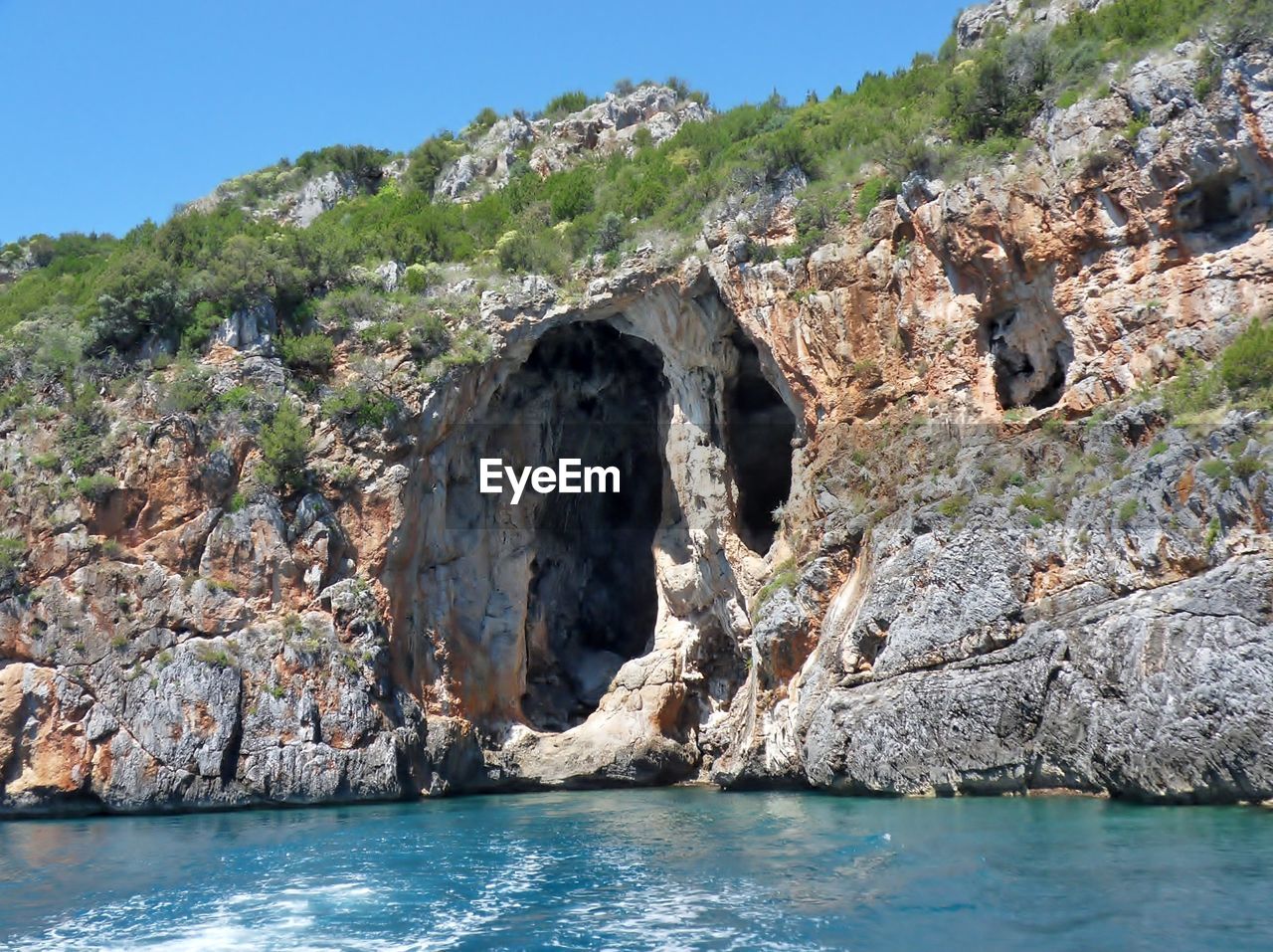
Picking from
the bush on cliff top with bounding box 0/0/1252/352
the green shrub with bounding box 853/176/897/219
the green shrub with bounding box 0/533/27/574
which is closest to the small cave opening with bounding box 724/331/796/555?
the bush on cliff top with bounding box 0/0/1252/352

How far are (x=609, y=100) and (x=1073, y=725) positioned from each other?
31986 mm

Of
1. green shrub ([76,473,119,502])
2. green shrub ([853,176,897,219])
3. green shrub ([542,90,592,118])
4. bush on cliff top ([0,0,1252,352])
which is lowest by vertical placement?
green shrub ([76,473,119,502])

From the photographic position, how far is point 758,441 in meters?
31.7

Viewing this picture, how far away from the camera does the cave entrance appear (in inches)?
1296

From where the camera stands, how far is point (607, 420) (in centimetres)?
3459

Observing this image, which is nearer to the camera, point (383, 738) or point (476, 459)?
point (383, 738)

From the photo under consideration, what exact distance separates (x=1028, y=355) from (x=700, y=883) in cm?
1455

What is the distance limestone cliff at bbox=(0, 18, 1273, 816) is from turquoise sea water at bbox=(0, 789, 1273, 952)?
2516 mm

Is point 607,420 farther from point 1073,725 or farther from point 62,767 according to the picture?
point 1073,725

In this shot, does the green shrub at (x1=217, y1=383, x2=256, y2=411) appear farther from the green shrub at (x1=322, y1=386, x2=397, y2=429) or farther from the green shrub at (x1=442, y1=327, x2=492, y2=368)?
the green shrub at (x1=442, y1=327, x2=492, y2=368)

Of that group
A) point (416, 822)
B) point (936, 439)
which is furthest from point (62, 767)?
point (936, 439)

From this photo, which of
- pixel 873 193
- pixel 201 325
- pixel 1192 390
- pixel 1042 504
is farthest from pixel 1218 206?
pixel 201 325

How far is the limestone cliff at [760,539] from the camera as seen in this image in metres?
18.8

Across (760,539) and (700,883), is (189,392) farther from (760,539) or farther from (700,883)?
(700,883)
